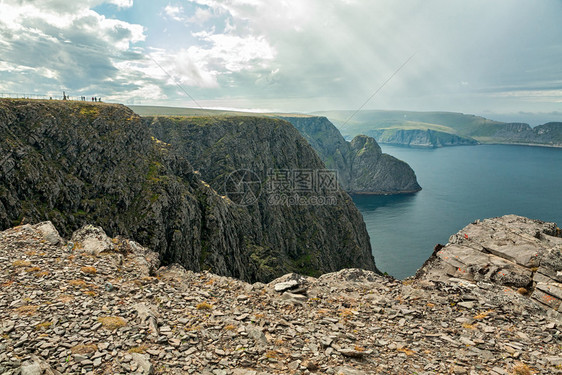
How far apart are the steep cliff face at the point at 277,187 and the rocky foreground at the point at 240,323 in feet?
341

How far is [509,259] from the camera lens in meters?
23.4

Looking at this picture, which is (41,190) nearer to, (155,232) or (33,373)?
(155,232)

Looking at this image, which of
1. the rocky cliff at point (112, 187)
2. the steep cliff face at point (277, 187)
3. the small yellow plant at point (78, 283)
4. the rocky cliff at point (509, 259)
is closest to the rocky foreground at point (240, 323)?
the small yellow plant at point (78, 283)

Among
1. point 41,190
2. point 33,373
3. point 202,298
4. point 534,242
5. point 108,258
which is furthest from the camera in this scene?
point 41,190

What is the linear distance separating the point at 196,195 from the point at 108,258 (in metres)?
75.9

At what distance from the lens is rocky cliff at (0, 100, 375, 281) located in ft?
206

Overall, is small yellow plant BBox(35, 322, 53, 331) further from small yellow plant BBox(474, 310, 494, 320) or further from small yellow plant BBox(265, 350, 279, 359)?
small yellow plant BBox(474, 310, 494, 320)

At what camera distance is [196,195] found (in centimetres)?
9606

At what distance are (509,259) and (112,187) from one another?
83063 millimetres

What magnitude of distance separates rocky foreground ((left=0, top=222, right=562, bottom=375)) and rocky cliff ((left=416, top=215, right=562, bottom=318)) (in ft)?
4.17

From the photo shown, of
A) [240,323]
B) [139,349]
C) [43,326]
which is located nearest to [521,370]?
[240,323]

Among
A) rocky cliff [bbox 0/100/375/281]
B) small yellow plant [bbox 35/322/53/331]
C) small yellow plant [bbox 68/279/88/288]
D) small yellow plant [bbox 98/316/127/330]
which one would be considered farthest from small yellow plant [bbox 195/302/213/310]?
rocky cliff [bbox 0/100/375/281]

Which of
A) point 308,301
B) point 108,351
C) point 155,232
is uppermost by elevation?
point 108,351

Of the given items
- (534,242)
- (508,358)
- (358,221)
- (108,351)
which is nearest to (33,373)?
(108,351)
